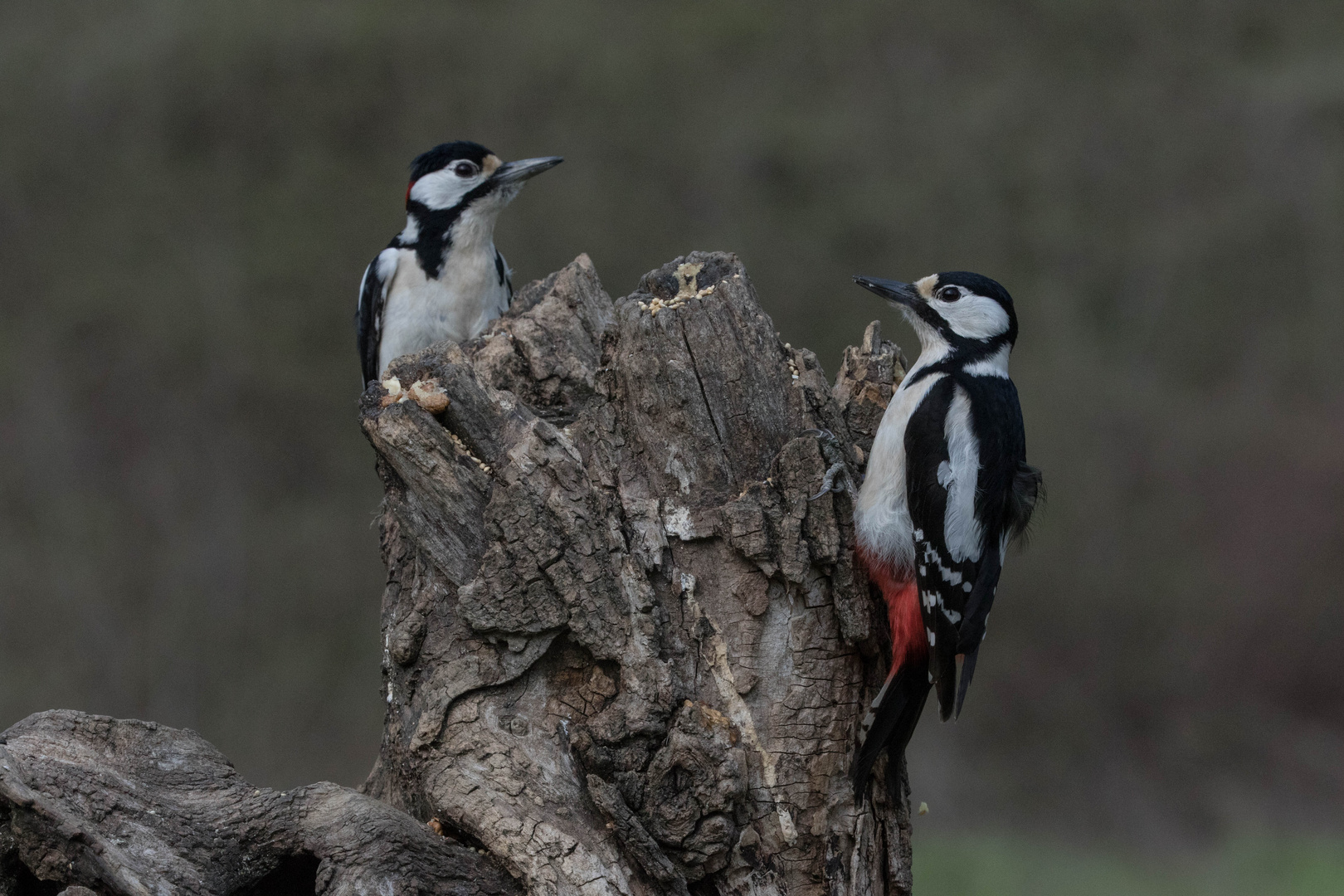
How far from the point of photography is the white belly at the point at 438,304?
3.92m

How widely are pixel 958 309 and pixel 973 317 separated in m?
0.05

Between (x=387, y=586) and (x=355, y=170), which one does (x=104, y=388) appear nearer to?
(x=355, y=170)

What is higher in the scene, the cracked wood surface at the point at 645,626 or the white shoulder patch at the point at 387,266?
the white shoulder patch at the point at 387,266

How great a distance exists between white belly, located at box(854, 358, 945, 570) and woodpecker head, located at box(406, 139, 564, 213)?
1703 millimetres

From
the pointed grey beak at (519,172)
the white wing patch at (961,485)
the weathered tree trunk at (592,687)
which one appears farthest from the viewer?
the pointed grey beak at (519,172)

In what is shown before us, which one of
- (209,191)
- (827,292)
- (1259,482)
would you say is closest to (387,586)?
(827,292)

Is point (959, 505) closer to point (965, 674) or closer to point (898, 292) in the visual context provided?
point (965, 674)

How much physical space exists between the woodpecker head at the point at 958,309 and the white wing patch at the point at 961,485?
1.14 ft

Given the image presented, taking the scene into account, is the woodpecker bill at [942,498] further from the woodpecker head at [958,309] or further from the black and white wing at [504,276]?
the black and white wing at [504,276]

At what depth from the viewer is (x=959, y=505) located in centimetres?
278

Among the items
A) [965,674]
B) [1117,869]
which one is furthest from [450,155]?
[1117,869]

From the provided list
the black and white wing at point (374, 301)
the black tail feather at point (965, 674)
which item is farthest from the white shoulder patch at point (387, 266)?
the black tail feather at point (965, 674)

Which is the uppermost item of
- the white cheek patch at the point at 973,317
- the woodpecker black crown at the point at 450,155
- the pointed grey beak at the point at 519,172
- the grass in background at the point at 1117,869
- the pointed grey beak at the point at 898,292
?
the woodpecker black crown at the point at 450,155

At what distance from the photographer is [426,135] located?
7520mm
